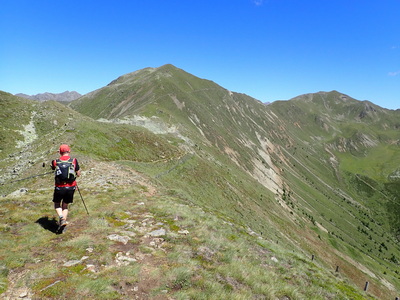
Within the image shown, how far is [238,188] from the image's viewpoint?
62781 millimetres

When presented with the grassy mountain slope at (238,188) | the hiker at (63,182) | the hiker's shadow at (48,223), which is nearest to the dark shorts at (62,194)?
the hiker at (63,182)

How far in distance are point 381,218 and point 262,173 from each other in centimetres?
9567

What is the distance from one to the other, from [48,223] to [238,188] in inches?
2126

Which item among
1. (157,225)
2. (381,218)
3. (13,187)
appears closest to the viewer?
(157,225)

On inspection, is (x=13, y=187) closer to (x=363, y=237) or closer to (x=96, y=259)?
(x=96, y=259)

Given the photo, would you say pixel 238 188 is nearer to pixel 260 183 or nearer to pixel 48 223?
pixel 260 183

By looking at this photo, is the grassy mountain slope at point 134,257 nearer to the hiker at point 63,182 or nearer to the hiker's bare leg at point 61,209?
the hiker's bare leg at point 61,209

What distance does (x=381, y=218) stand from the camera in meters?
147

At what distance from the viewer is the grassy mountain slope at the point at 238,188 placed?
45.7 ft

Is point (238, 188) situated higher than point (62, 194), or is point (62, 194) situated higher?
point (62, 194)

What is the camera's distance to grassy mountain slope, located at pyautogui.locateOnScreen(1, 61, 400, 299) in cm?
1393

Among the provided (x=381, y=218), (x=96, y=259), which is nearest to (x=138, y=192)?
(x=96, y=259)

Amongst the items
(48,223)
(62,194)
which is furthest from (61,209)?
(48,223)

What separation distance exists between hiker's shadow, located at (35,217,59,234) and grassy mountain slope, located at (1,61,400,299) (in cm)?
105
